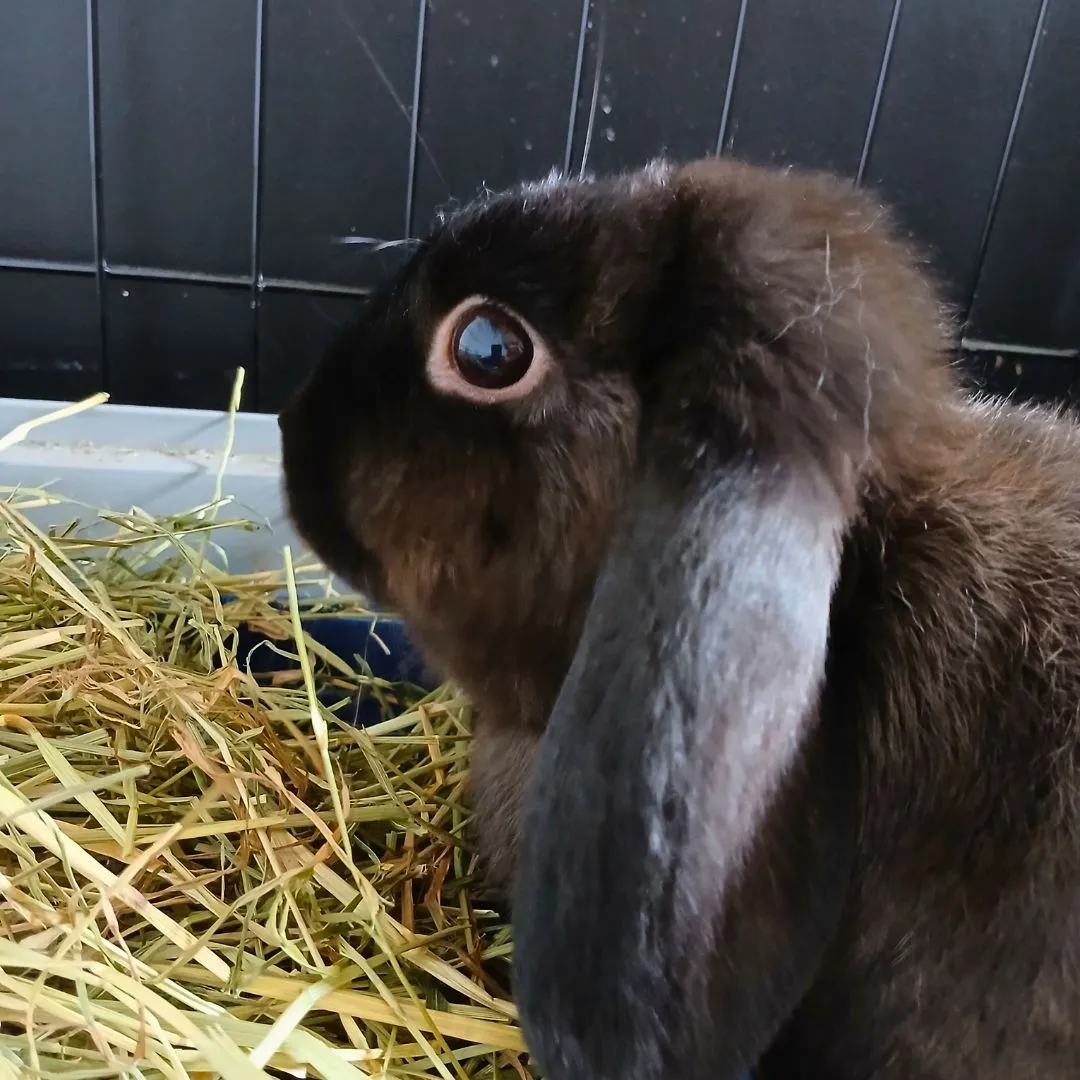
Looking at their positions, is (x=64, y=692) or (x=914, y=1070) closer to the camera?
(x=914, y=1070)

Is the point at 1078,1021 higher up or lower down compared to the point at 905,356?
lower down

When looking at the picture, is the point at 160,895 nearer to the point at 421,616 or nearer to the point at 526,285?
the point at 421,616

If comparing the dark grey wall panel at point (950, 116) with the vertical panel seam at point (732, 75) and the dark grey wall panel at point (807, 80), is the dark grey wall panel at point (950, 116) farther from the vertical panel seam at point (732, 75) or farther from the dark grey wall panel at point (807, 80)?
the vertical panel seam at point (732, 75)

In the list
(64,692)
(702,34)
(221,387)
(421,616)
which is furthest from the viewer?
(221,387)

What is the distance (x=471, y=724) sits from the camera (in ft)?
3.43

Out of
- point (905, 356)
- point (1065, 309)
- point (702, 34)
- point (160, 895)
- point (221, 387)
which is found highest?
point (702, 34)

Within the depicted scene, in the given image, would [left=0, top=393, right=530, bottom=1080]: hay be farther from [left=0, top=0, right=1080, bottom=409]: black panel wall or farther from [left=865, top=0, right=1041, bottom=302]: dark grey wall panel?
[left=865, top=0, right=1041, bottom=302]: dark grey wall panel

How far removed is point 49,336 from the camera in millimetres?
1519

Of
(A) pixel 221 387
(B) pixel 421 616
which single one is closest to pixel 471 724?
(B) pixel 421 616

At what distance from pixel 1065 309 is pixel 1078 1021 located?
1239 millimetres

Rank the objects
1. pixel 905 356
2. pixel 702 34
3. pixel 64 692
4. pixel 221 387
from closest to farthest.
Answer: pixel 905 356
pixel 64 692
pixel 702 34
pixel 221 387

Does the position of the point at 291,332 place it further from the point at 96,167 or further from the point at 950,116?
the point at 950,116

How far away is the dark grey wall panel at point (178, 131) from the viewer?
1360mm

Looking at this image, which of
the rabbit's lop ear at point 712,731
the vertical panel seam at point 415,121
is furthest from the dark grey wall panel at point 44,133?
the rabbit's lop ear at point 712,731
